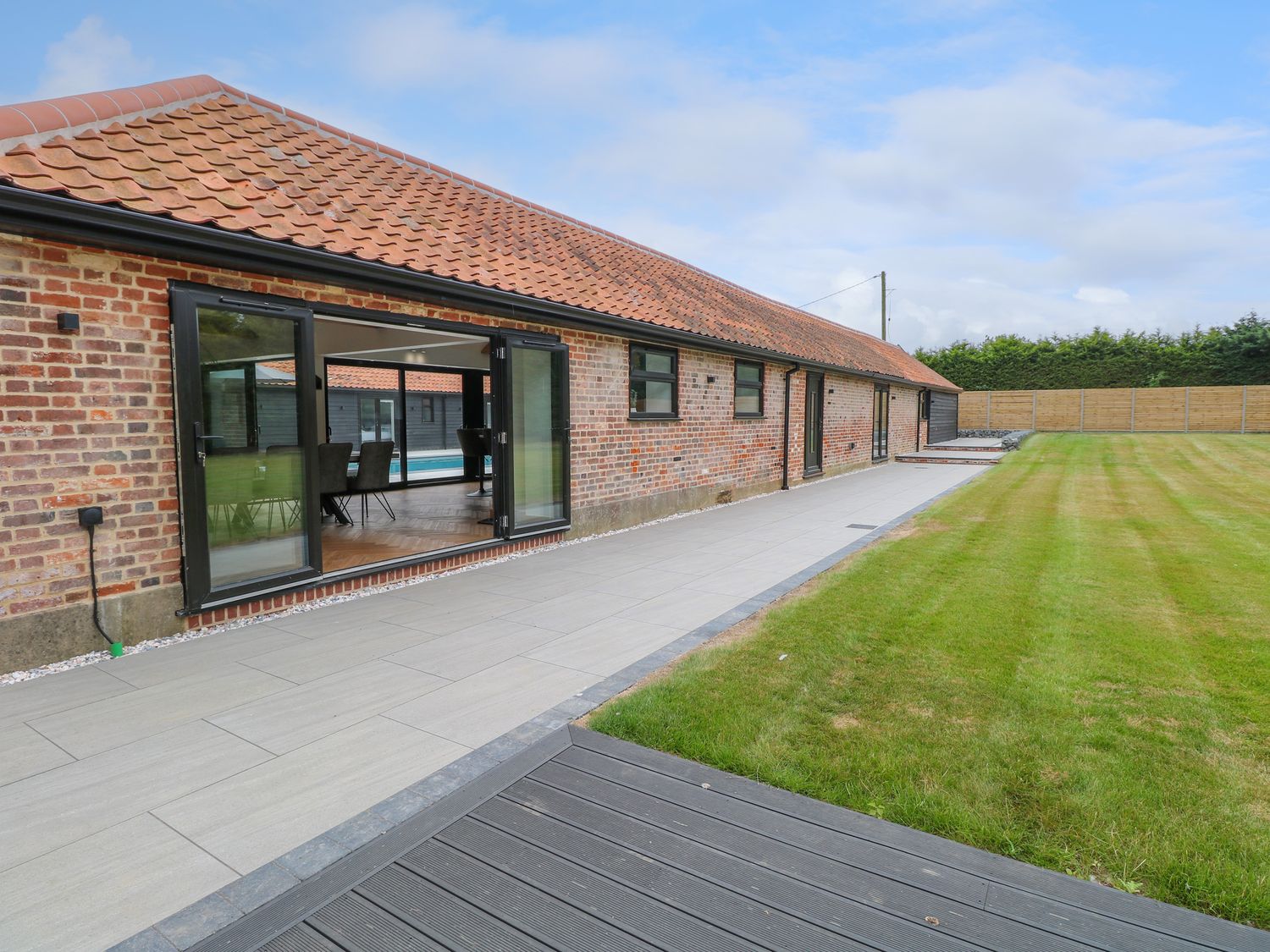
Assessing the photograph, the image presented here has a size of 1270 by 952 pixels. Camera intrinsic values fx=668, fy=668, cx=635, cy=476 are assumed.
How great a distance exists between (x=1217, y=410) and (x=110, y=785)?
3592 centimetres

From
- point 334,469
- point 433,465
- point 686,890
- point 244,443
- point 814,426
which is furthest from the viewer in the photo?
point 433,465

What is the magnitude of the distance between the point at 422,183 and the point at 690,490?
5.40 metres

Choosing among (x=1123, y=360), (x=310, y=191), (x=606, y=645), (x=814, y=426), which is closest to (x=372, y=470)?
(x=310, y=191)

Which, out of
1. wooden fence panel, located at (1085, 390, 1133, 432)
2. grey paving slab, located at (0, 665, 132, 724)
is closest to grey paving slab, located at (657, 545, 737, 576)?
grey paving slab, located at (0, 665, 132, 724)

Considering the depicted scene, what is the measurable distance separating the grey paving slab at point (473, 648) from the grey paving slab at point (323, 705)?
0.13m

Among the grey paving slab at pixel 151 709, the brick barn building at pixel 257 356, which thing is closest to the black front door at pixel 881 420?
the brick barn building at pixel 257 356

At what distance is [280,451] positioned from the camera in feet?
15.8

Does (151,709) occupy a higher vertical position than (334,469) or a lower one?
lower

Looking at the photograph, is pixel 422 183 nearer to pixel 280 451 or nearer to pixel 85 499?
pixel 280 451

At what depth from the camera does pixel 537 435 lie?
7.10 meters

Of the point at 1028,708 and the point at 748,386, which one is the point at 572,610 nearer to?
the point at 1028,708

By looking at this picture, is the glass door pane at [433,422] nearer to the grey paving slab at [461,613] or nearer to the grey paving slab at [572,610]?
the grey paving slab at [461,613]

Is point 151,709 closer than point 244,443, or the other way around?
point 151,709

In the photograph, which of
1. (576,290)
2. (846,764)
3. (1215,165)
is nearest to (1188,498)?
(1215,165)
